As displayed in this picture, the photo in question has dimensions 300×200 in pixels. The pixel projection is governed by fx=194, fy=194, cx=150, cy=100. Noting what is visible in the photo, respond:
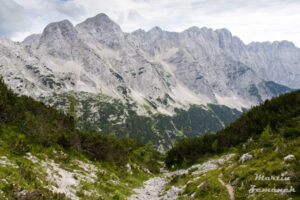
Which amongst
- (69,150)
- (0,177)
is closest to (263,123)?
(69,150)

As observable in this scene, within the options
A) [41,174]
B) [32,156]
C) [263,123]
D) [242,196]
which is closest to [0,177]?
[41,174]

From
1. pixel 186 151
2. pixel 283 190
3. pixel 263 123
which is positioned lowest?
pixel 186 151

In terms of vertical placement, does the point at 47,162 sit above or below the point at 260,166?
above

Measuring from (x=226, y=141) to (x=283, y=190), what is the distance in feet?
160

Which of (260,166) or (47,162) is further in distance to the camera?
(47,162)

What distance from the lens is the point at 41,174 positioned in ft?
54.9

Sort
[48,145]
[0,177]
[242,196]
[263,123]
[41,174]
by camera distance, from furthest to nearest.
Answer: [263,123], [48,145], [41,174], [242,196], [0,177]

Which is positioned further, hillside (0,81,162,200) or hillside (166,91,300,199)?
hillside (0,81,162,200)

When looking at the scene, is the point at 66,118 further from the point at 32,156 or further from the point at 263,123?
the point at 263,123

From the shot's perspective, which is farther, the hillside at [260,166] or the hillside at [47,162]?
the hillside at [47,162]

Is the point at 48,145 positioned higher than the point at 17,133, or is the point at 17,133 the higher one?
the point at 17,133

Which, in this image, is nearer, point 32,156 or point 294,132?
point 32,156

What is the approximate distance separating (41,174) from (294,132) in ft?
101

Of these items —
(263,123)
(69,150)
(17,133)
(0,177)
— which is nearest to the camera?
(0,177)
